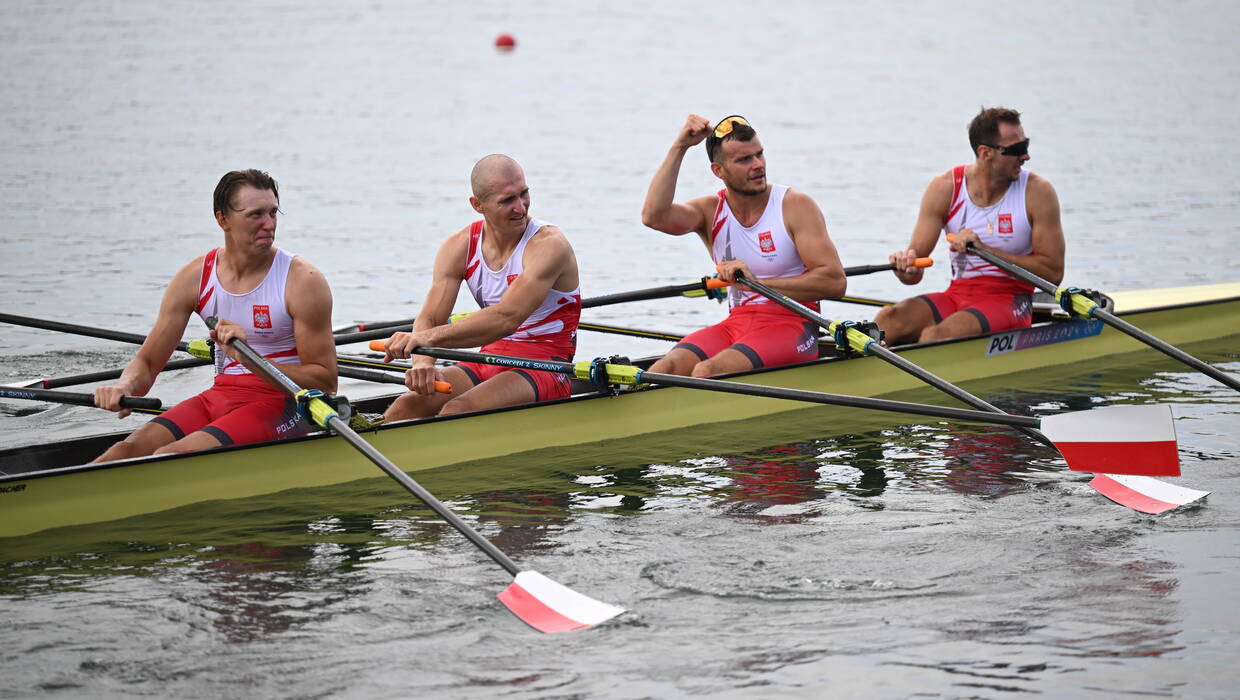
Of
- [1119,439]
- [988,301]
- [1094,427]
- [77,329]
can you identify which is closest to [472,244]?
[77,329]

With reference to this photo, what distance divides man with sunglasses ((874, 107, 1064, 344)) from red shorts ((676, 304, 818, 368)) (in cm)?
80

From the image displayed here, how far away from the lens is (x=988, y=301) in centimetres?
939

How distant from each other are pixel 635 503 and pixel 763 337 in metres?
1.59

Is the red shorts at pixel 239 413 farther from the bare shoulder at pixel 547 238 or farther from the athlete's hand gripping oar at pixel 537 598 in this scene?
the bare shoulder at pixel 547 238

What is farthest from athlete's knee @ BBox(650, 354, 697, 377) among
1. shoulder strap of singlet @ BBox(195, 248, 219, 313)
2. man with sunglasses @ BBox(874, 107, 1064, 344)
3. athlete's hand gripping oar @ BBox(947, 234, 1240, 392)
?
shoulder strap of singlet @ BBox(195, 248, 219, 313)

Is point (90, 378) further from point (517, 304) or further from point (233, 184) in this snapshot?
point (517, 304)

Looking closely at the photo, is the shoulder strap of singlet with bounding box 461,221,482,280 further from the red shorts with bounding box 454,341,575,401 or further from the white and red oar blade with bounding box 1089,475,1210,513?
the white and red oar blade with bounding box 1089,475,1210,513

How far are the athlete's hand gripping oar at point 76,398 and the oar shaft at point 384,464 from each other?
451 millimetres

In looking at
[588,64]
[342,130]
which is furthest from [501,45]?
[342,130]

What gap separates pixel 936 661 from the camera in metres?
5.22

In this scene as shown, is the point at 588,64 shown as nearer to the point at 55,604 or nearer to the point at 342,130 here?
the point at 342,130

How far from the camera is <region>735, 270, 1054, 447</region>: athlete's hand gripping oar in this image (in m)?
7.53

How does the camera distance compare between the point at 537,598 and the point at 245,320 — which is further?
the point at 245,320

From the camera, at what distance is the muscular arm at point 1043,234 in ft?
29.8
